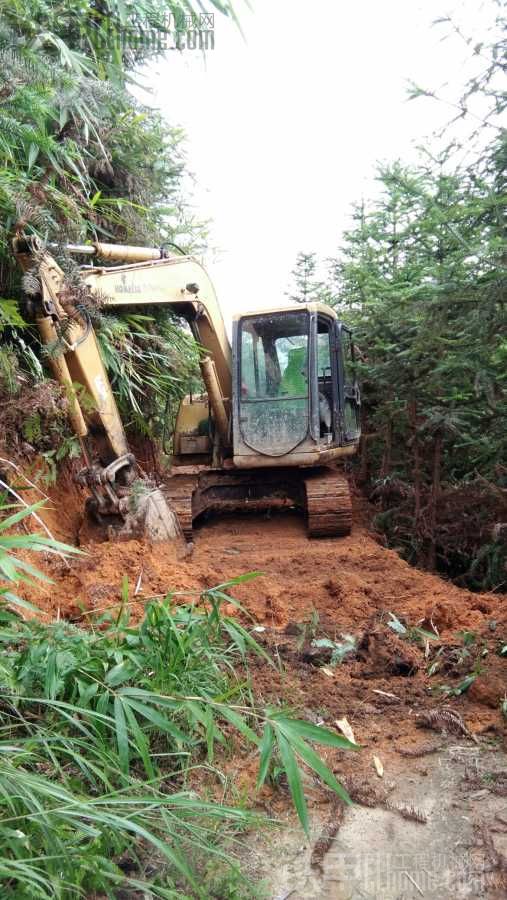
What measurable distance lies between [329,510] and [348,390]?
1631mm

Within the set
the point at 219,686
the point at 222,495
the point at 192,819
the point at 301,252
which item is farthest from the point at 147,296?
the point at 301,252

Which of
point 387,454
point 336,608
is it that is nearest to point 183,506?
point 336,608

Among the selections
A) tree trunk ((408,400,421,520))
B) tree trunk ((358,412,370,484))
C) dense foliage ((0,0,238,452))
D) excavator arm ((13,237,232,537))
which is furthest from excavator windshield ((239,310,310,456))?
tree trunk ((358,412,370,484))

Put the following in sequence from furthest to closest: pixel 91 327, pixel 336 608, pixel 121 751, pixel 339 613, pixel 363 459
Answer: pixel 363 459 < pixel 91 327 < pixel 336 608 < pixel 339 613 < pixel 121 751

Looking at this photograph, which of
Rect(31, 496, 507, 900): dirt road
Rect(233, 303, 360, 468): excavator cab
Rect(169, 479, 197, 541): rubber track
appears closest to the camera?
Rect(31, 496, 507, 900): dirt road

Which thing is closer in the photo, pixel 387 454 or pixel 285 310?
pixel 285 310

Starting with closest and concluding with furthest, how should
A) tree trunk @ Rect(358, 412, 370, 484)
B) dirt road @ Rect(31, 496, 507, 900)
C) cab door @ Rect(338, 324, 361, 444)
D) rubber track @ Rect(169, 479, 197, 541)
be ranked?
dirt road @ Rect(31, 496, 507, 900), rubber track @ Rect(169, 479, 197, 541), cab door @ Rect(338, 324, 361, 444), tree trunk @ Rect(358, 412, 370, 484)

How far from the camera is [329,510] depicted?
23.3 feet

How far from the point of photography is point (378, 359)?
8648 millimetres

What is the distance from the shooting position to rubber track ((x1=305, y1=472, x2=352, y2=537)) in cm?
710

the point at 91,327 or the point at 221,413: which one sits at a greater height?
the point at 91,327

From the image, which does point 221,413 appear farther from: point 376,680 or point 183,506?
point 376,680

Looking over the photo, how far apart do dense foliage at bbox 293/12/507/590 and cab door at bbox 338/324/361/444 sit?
7.0 inches

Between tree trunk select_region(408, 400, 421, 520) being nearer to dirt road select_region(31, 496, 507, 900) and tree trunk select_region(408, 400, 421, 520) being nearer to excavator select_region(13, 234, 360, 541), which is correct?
excavator select_region(13, 234, 360, 541)
